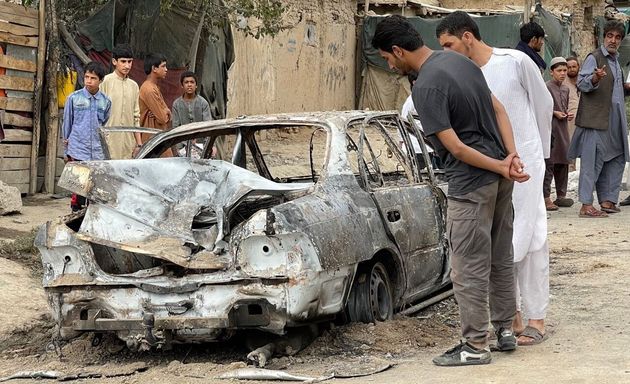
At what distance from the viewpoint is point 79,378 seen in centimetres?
582

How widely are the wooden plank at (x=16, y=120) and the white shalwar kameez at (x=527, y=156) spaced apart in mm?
8024

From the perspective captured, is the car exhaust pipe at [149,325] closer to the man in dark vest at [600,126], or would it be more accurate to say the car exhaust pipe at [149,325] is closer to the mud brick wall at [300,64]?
the man in dark vest at [600,126]

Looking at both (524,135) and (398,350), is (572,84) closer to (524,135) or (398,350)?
(524,135)

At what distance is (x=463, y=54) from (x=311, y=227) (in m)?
1.30

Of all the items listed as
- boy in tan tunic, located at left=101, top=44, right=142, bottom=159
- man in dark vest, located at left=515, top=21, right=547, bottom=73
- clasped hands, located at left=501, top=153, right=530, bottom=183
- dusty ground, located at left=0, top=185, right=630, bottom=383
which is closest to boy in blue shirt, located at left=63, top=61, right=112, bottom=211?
boy in tan tunic, located at left=101, top=44, right=142, bottom=159

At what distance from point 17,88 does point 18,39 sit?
57 centimetres

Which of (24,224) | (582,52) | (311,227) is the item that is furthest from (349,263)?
(582,52)

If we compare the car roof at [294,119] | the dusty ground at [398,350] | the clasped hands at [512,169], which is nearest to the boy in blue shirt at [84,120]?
the dusty ground at [398,350]

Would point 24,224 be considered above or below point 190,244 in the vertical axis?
below

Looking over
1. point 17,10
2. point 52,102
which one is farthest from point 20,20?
point 52,102

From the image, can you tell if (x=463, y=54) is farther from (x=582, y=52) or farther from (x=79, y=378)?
(x=582, y=52)

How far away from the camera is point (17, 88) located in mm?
12891

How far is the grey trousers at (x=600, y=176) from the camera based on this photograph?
39.8 feet

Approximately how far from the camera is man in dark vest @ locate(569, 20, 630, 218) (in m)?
12.1
